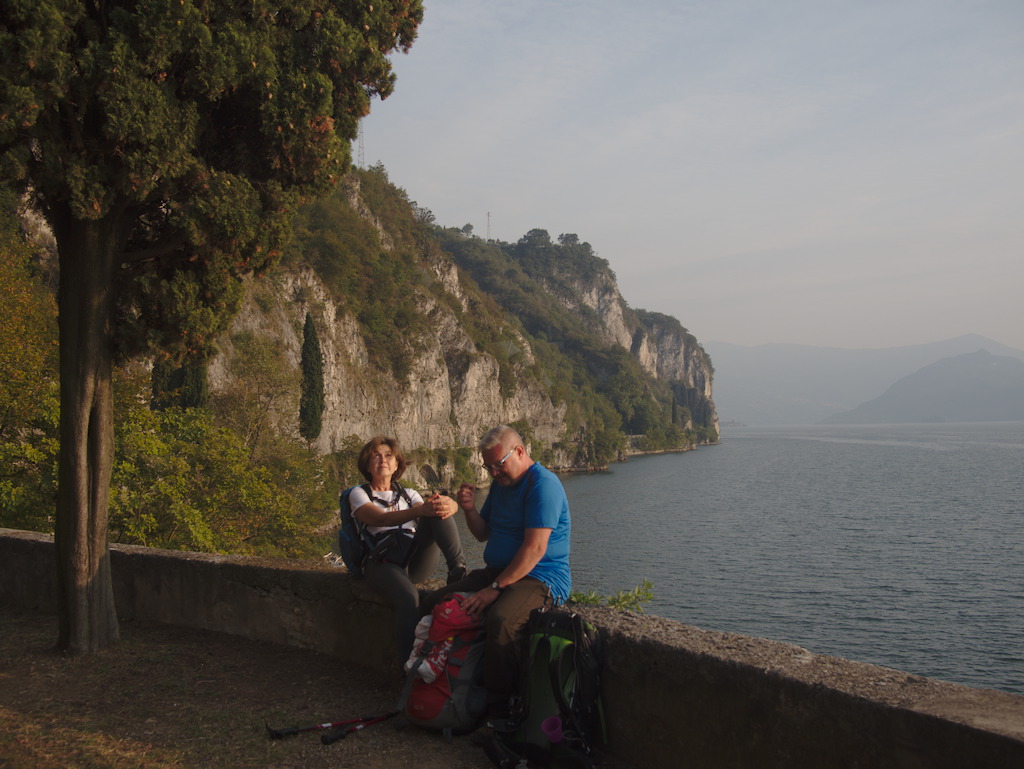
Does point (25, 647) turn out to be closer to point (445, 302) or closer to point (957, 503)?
point (957, 503)

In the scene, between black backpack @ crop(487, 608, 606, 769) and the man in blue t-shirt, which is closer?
black backpack @ crop(487, 608, 606, 769)

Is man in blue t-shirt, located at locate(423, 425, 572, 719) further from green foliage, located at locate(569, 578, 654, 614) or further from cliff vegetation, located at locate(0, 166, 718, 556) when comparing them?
cliff vegetation, located at locate(0, 166, 718, 556)

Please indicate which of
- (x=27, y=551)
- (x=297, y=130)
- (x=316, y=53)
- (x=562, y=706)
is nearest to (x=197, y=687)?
(x=562, y=706)

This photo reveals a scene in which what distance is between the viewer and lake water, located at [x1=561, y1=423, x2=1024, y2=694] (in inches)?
984

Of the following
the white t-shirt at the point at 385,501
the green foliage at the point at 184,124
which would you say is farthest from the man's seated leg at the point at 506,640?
the green foliage at the point at 184,124

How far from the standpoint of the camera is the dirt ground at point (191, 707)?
4016 millimetres

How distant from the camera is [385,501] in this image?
16.7 ft

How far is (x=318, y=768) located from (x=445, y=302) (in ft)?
303

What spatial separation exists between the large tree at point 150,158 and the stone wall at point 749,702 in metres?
2.00

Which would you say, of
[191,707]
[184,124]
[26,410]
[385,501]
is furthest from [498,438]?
[26,410]

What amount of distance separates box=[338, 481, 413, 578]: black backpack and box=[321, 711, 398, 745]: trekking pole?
3.34 ft

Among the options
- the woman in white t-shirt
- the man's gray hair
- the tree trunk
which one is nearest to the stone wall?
the woman in white t-shirt

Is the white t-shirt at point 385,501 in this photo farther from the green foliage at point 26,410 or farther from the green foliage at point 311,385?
the green foliage at point 311,385

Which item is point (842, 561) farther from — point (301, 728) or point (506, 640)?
point (301, 728)
